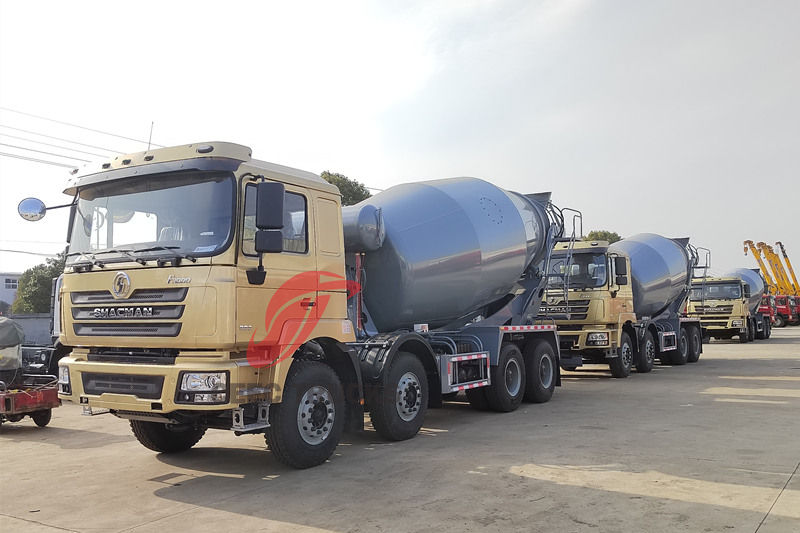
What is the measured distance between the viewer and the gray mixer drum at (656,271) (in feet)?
63.0

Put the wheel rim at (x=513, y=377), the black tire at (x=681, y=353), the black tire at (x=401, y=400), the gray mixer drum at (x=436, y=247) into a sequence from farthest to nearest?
the black tire at (x=681, y=353), the wheel rim at (x=513, y=377), the gray mixer drum at (x=436, y=247), the black tire at (x=401, y=400)

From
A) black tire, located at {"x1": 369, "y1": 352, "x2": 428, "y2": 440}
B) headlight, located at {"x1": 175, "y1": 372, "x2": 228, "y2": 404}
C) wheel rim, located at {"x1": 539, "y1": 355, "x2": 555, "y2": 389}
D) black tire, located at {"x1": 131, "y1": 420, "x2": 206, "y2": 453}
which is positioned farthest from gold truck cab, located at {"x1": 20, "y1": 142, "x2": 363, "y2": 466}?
wheel rim, located at {"x1": 539, "y1": 355, "x2": 555, "y2": 389}

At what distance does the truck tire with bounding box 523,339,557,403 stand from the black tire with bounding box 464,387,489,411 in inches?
45.2

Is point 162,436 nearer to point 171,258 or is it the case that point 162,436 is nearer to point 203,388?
point 203,388

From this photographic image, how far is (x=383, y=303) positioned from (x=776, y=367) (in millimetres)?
14485

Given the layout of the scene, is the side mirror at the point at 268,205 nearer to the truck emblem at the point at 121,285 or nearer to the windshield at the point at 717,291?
the truck emblem at the point at 121,285

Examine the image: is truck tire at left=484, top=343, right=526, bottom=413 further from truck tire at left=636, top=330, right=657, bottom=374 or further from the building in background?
the building in background

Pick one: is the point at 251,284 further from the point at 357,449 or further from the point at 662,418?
the point at 662,418

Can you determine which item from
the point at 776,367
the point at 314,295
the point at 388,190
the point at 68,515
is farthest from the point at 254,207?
the point at 776,367

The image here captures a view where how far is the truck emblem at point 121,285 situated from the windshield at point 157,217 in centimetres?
18

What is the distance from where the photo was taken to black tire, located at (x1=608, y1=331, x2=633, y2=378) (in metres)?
16.9

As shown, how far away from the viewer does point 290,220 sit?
734cm

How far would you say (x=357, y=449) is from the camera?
8625 millimetres

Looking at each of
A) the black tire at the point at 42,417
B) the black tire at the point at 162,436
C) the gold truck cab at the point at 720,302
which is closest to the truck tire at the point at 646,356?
the gold truck cab at the point at 720,302
